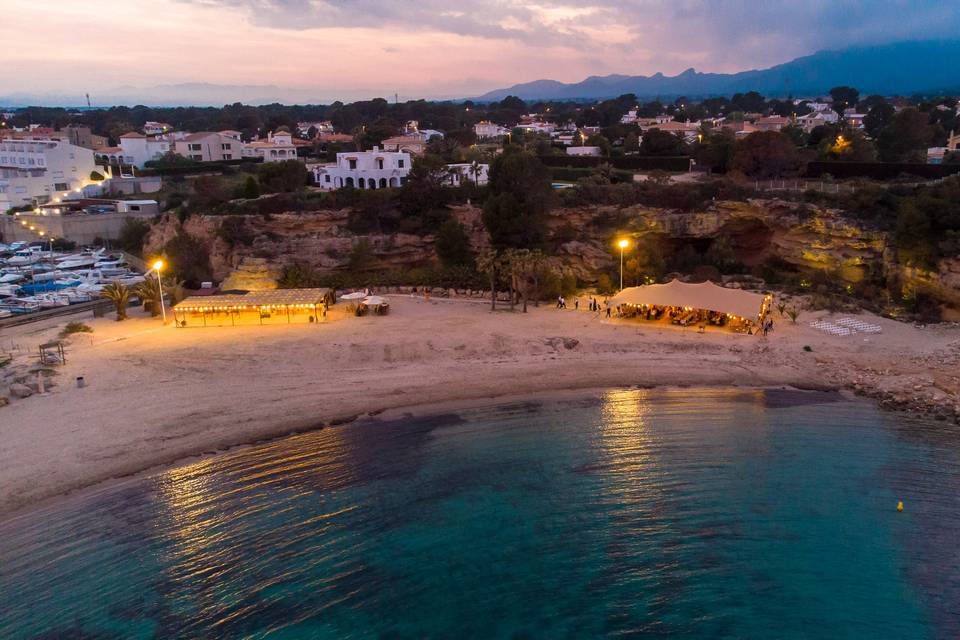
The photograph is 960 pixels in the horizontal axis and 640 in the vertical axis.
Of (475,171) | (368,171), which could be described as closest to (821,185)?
(475,171)

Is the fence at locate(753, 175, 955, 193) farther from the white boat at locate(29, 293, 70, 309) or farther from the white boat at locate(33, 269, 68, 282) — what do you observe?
the white boat at locate(33, 269, 68, 282)

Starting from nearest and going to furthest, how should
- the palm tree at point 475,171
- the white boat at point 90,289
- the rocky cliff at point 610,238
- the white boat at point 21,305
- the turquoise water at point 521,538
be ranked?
the turquoise water at point 521,538 < the rocky cliff at point 610,238 < the white boat at point 21,305 < the white boat at point 90,289 < the palm tree at point 475,171

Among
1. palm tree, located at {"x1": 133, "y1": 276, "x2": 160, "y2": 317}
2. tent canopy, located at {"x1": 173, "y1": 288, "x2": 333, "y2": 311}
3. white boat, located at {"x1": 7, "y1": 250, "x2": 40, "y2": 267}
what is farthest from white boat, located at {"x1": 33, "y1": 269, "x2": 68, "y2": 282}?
tent canopy, located at {"x1": 173, "y1": 288, "x2": 333, "y2": 311}

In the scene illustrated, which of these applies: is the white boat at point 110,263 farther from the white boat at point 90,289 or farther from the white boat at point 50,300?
the white boat at point 50,300

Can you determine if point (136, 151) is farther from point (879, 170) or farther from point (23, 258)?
point (879, 170)

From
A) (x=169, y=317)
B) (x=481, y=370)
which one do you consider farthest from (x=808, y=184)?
(x=169, y=317)

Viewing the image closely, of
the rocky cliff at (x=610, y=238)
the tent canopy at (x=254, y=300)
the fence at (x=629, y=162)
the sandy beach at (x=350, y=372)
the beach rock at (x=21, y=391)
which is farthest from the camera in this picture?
the fence at (x=629, y=162)

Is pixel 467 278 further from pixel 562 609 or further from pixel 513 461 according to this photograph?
pixel 562 609

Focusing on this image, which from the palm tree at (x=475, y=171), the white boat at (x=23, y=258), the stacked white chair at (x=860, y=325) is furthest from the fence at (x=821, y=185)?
the white boat at (x=23, y=258)
